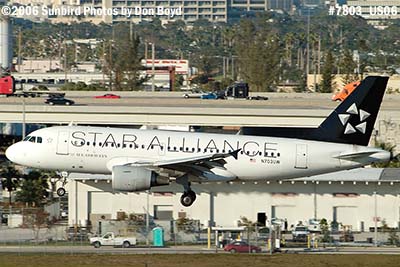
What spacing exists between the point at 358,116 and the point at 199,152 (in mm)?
7736

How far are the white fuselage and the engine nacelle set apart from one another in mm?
602

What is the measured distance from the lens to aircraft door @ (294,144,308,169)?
64375 millimetres

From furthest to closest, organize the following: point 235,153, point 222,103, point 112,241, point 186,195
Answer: point 222,103, point 112,241, point 186,195, point 235,153

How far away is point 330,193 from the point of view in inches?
2933

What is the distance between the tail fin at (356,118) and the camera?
65250 mm

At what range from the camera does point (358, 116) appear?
215 feet

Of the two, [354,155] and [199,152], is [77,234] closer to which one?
[199,152]

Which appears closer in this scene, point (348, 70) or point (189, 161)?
point (189, 161)

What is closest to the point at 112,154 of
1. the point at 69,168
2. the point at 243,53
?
the point at 69,168

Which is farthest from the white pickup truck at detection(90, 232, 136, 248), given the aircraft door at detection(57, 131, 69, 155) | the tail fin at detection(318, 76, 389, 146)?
the tail fin at detection(318, 76, 389, 146)

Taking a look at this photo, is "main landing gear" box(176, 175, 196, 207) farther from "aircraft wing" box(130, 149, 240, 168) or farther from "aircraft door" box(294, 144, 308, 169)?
"aircraft door" box(294, 144, 308, 169)

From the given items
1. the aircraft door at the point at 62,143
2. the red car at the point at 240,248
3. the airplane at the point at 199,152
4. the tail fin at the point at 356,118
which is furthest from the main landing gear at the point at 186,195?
the tail fin at the point at 356,118

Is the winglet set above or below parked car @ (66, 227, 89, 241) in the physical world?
above

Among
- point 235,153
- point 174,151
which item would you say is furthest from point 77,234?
point 235,153
